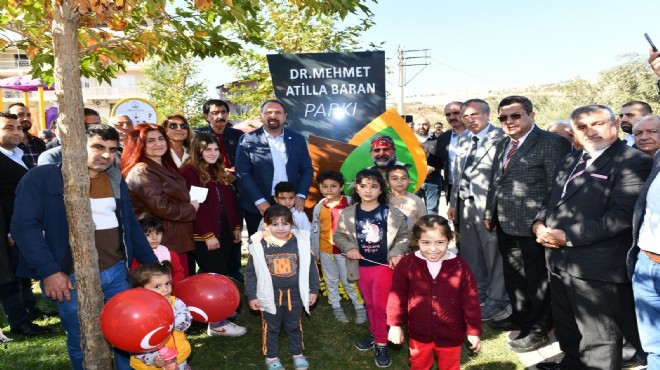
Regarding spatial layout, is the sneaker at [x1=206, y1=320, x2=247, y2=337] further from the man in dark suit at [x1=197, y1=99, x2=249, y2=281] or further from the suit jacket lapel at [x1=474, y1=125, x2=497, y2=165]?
the suit jacket lapel at [x1=474, y1=125, x2=497, y2=165]

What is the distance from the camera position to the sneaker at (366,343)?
4.66 metres

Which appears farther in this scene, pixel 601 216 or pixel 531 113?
pixel 531 113

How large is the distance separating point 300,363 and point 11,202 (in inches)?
131

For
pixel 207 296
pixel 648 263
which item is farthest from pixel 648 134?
pixel 207 296

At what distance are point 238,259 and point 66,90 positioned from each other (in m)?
4.09

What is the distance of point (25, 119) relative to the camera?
672cm

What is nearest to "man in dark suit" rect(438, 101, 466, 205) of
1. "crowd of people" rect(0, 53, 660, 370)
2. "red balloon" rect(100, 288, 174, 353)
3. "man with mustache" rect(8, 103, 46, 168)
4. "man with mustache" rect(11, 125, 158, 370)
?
"crowd of people" rect(0, 53, 660, 370)

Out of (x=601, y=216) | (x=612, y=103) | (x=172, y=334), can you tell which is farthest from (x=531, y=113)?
(x=612, y=103)

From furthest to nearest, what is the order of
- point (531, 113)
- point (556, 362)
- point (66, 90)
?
point (531, 113) < point (556, 362) < point (66, 90)

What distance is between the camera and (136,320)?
115 inches

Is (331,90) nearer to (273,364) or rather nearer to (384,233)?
(384,233)

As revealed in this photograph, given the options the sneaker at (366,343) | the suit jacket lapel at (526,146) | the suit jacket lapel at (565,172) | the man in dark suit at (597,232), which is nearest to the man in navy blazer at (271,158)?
the sneaker at (366,343)

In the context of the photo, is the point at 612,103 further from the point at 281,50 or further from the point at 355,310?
the point at 355,310

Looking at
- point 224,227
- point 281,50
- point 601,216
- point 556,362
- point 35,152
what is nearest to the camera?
point 601,216
